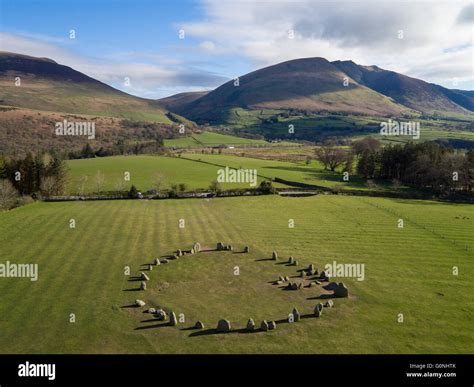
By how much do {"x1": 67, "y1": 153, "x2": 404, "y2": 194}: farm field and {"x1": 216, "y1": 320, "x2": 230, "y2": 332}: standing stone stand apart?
8019 cm

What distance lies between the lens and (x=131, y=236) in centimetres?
6091

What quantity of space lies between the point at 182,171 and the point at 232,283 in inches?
3700

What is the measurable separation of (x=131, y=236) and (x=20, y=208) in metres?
37.6

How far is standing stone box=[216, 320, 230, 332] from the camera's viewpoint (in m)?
31.1

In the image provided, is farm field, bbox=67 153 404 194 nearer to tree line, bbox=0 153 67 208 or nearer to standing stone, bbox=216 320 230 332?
tree line, bbox=0 153 67 208

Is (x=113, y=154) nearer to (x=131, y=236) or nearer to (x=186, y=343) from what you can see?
(x=131, y=236)

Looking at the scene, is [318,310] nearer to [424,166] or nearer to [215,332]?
[215,332]

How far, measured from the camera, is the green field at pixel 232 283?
97.9ft

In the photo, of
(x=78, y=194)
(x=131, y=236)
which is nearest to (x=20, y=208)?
(x=78, y=194)

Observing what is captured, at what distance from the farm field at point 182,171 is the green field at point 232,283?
119 feet

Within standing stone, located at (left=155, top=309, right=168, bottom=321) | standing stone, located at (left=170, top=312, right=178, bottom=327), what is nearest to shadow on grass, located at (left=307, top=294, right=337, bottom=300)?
standing stone, located at (left=170, top=312, right=178, bottom=327)

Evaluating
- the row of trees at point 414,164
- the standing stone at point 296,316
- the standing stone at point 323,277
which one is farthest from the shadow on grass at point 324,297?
the row of trees at point 414,164

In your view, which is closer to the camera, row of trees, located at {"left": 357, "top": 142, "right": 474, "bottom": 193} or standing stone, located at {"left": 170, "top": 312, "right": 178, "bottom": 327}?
standing stone, located at {"left": 170, "top": 312, "right": 178, "bottom": 327}

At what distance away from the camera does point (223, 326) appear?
31234mm
